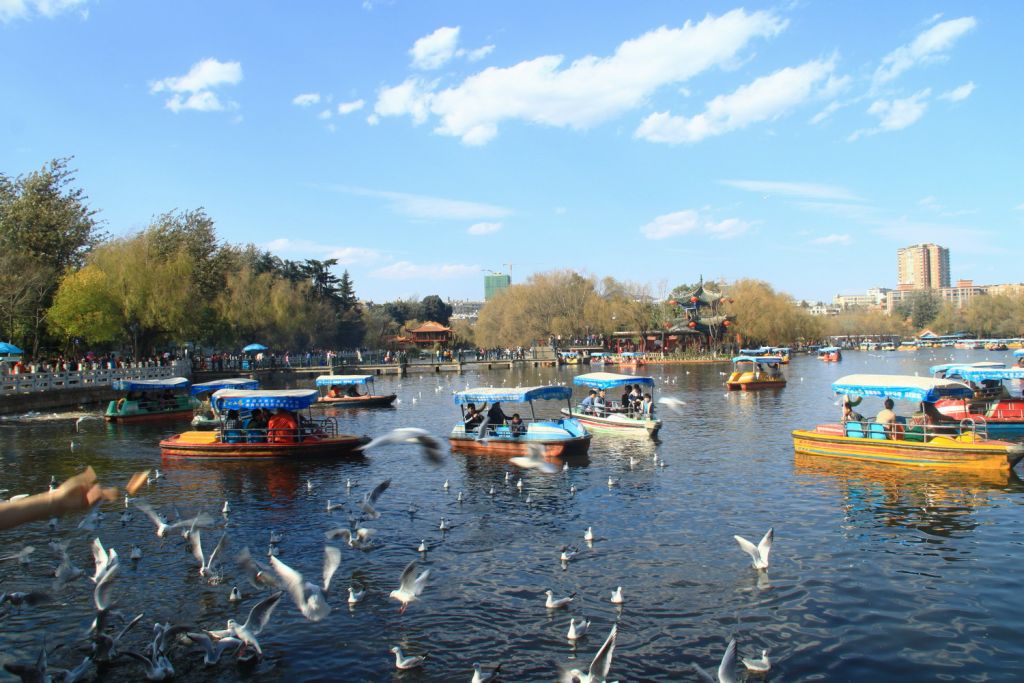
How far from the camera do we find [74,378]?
43312 millimetres

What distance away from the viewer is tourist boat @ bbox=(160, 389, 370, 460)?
24109 mm

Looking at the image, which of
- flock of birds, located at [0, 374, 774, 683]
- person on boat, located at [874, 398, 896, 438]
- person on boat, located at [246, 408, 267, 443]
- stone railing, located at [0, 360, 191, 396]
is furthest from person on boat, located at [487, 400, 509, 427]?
Answer: stone railing, located at [0, 360, 191, 396]

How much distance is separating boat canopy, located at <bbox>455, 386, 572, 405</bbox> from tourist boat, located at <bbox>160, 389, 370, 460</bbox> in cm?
404

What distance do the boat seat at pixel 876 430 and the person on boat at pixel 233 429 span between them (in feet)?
64.9

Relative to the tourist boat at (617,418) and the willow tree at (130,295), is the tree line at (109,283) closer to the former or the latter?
the willow tree at (130,295)

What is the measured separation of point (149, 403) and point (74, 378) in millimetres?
9680

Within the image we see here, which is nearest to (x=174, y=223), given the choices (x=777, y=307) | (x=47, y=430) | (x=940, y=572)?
(x=47, y=430)

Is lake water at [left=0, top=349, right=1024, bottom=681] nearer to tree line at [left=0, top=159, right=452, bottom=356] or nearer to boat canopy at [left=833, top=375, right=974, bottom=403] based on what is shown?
boat canopy at [left=833, top=375, right=974, bottom=403]

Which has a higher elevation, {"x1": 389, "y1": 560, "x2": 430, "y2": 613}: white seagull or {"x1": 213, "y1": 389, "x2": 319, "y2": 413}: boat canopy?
{"x1": 213, "y1": 389, "x2": 319, "y2": 413}: boat canopy

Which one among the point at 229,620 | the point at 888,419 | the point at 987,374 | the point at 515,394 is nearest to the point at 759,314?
the point at 987,374

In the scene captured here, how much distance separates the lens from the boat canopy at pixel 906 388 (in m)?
22.4

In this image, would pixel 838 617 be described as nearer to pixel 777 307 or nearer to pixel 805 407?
pixel 805 407

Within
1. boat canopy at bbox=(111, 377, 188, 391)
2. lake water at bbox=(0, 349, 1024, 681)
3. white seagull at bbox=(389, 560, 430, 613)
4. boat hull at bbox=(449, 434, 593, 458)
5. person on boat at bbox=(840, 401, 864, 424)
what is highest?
boat canopy at bbox=(111, 377, 188, 391)

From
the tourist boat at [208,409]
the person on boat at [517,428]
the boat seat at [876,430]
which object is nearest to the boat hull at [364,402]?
the tourist boat at [208,409]
